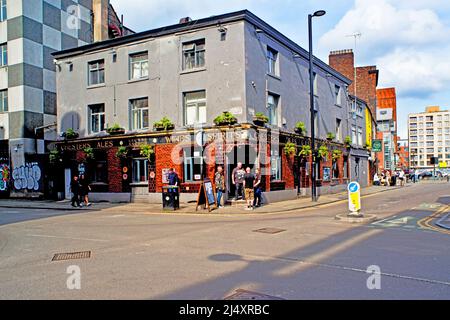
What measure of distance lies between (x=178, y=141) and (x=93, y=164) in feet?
21.5

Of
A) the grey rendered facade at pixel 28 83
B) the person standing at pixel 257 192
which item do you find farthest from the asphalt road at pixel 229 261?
the grey rendered facade at pixel 28 83

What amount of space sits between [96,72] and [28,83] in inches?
230

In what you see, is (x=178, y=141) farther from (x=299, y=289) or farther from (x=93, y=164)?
(x=299, y=289)

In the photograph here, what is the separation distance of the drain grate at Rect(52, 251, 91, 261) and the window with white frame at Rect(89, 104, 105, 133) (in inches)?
616

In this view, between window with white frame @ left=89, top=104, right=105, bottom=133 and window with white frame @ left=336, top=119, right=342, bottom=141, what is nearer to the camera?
window with white frame @ left=89, top=104, right=105, bottom=133

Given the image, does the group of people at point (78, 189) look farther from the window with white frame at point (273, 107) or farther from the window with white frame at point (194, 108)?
the window with white frame at point (273, 107)

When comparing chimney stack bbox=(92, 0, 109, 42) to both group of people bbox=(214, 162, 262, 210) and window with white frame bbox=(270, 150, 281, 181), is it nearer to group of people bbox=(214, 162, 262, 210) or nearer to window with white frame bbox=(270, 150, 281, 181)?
window with white frame bbox=(270, 150, 281, 181)

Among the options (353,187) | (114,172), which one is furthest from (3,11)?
(353,187)

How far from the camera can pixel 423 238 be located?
9.02m

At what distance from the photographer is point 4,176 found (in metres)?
26.4

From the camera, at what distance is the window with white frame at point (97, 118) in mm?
22625

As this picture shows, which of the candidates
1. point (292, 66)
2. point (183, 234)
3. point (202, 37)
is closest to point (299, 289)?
point (183, 234)

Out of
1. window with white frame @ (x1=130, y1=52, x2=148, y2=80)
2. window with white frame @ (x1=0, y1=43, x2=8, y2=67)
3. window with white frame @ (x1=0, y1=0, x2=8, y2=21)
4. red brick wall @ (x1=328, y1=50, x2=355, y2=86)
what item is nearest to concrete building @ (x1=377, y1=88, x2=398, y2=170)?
red brick wall @ (x1=328, y1=50, x2=355, y2=86)

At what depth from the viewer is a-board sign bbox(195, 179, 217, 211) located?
16266 mm
